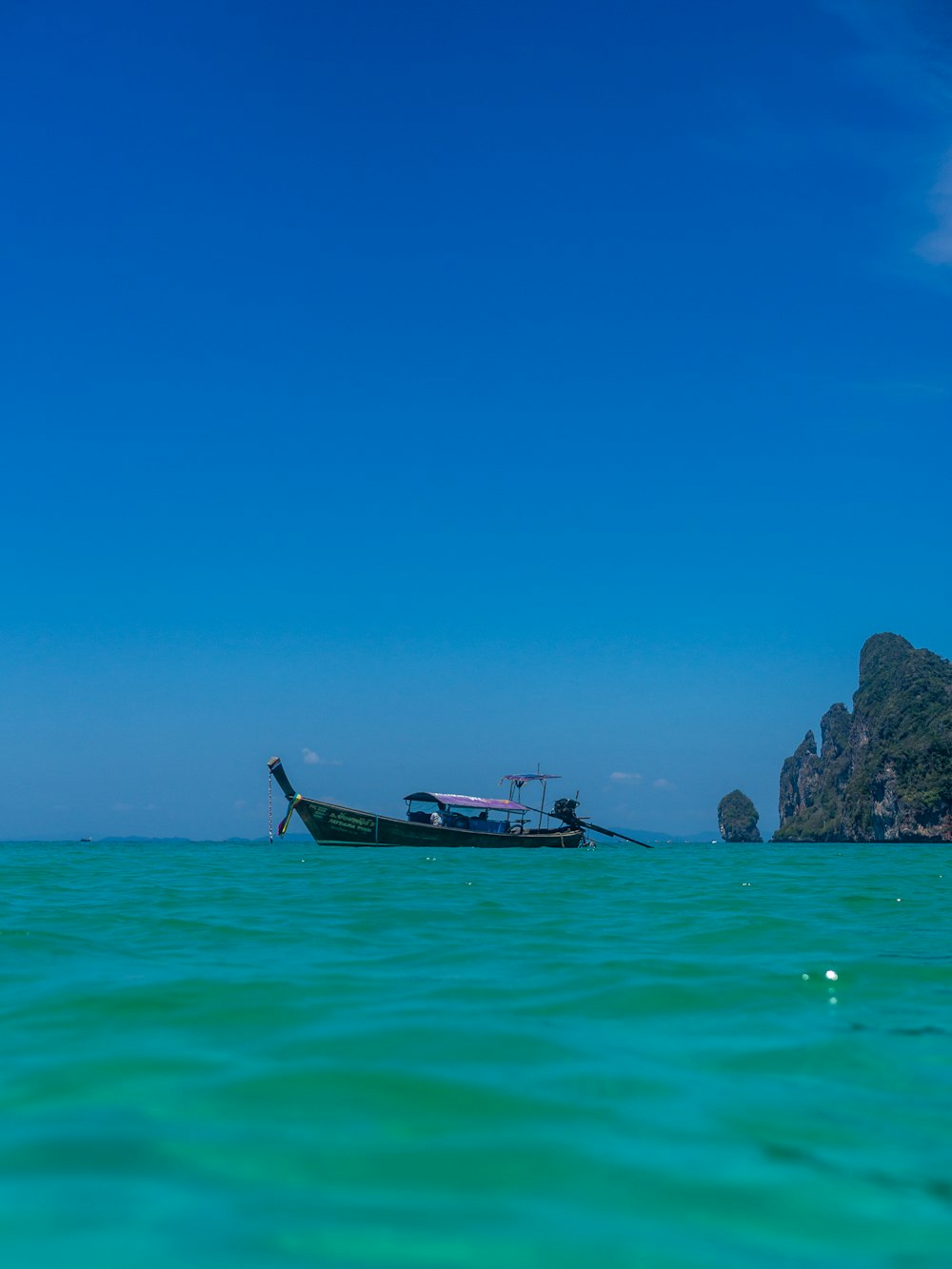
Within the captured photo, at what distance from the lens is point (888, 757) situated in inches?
5084

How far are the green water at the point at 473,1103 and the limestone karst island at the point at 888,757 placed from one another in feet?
393

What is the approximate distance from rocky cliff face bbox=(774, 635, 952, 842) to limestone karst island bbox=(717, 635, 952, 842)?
0.40 feet

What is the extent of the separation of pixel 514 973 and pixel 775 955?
2.47 m

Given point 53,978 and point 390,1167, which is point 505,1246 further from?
point 53,978

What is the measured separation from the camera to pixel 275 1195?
10.6 feet

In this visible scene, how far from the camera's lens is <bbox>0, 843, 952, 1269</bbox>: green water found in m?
3.00

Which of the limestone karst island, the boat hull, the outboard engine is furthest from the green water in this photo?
the limestone karst island

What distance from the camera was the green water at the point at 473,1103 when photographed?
3004 millimetres

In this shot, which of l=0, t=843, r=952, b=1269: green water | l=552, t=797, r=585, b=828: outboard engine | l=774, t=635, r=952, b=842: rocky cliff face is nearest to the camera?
l=0, t=843, r=952, b=1269: green water

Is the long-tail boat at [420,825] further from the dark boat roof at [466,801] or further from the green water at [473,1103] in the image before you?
the green water at [473,1103]

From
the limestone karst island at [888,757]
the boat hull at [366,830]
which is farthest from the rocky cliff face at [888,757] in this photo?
the boat hull at [366,830]

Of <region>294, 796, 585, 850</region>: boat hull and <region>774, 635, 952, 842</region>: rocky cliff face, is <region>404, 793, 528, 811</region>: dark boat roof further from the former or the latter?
<region>774, 635, 952, 842</region>: rocky cliff face

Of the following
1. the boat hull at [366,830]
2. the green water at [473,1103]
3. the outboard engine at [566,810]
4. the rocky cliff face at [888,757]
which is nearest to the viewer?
the green water at [473,1103]

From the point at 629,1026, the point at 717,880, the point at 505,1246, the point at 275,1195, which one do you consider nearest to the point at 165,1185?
the point at 275,1195
